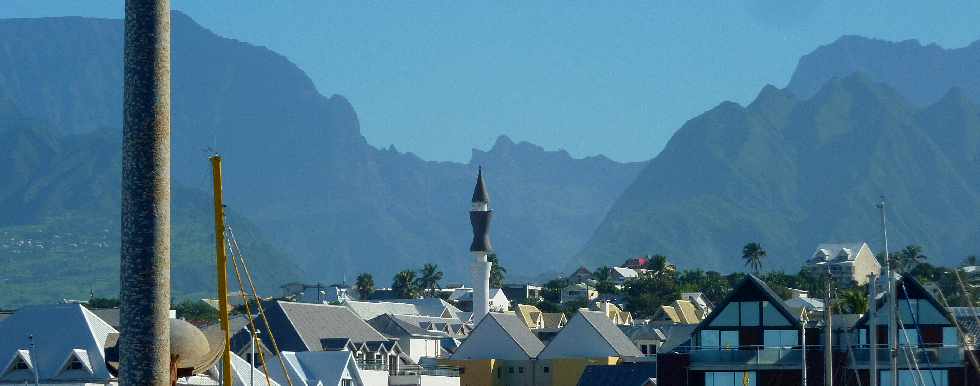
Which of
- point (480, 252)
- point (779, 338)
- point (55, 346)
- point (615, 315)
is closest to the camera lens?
point (55, 346)

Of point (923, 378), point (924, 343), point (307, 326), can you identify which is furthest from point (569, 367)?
point (923, 378)

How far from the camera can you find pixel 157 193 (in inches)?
734

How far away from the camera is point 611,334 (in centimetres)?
12519

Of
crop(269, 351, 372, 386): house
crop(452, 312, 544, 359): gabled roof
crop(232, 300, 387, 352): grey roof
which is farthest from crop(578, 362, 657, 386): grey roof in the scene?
crop(452, 312, 544, 359): gabled roof

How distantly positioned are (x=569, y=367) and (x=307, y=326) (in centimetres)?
2045

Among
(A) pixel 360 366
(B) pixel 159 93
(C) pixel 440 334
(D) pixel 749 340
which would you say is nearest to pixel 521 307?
(C) pixel 440 334

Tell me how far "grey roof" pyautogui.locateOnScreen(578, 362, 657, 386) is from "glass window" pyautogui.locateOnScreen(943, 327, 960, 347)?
23144 millimetres

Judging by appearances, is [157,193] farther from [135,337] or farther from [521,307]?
[521,307]

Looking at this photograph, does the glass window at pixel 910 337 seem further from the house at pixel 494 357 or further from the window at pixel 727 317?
the house at pixel 494 357

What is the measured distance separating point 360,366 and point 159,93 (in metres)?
90.7

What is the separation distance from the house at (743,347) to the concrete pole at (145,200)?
200 ft

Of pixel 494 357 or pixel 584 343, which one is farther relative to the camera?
pixel 494 357

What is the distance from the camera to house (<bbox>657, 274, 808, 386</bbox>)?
77438 mm

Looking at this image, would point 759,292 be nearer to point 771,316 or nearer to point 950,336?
point 771,316
